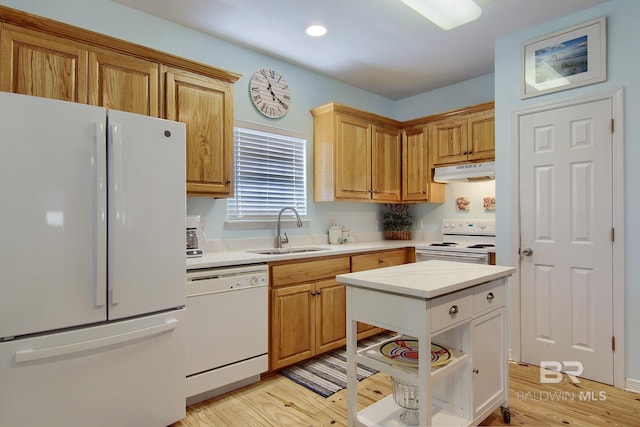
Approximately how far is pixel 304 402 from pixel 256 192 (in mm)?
1804

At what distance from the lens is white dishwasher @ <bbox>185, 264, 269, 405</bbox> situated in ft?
7.25

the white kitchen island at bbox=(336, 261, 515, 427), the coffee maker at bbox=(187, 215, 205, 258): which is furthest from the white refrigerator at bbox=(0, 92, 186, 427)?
the white kitchen island at bbox=(336, 261, 515, 427)

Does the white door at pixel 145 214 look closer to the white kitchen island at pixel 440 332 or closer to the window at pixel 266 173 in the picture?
the white kitchen island at pixel 440 332

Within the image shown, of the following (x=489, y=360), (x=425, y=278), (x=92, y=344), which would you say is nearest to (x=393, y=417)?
(x=489, y=360)

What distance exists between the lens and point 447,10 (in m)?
2.33

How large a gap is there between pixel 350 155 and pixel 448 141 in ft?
3.68

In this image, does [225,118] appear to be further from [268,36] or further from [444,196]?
[444,196]

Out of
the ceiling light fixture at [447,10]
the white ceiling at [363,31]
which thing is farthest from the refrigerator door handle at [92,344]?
the ceiling light fixture at [447,10]

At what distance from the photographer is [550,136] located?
276 centimetres

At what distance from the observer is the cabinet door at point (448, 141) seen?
12.3 feet

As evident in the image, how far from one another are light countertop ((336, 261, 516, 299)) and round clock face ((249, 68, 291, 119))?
206 cm

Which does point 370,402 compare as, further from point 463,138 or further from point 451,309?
point 463,138

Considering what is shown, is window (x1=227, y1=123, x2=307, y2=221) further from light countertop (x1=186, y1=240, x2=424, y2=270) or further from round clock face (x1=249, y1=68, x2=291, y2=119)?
light countertop (x1=186, y1=240, x2=424, y2=270)

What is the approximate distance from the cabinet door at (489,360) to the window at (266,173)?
2.09 m
